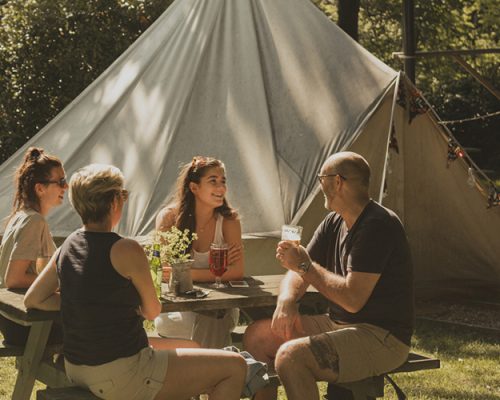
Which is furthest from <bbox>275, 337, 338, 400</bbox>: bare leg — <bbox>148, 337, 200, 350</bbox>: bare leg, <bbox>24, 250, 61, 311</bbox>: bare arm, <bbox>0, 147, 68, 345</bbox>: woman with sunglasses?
<bbox>0, 147, 68, 345</bbox>: woman with sunglasses

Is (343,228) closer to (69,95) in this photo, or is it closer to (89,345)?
(89,345)

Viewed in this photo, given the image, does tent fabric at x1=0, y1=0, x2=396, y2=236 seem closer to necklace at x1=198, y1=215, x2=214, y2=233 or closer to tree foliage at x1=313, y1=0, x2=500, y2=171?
necklace at x1=198, y1=215, x2=214, y2=233

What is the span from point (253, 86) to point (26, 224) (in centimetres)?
360

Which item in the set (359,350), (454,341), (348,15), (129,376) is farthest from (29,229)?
(348,15)

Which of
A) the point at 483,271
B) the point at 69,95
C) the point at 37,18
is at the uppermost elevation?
the point at 37,18

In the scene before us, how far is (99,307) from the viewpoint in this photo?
395 cm

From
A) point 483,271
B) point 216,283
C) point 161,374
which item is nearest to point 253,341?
point 216,283

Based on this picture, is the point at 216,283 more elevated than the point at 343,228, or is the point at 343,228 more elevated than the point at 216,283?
the point at 343,228

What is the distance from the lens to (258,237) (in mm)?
7473

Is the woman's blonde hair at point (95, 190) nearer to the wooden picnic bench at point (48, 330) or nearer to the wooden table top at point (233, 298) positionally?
the wooden picnic bench at point (48, 330)

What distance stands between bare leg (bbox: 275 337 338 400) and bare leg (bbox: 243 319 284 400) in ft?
1.48

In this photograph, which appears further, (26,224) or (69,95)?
(69,95)

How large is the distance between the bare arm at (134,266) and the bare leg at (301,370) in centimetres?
71

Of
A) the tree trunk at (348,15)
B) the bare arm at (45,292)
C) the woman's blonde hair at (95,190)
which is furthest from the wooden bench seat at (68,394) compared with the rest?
the tree trunk at (348,15)
